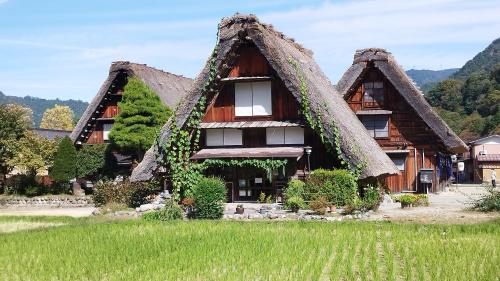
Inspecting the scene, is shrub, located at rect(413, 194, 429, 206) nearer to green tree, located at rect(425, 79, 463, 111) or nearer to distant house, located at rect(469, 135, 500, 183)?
distant house, located at rect(469, 135, 500, 183)

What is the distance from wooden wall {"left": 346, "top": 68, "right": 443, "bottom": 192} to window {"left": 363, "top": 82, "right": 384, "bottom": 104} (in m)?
0.46

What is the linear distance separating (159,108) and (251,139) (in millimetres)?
8972

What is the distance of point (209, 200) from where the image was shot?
18.3 meters

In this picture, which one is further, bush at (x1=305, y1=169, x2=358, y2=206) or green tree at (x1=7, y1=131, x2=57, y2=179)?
green tree at (x1=7, y1=131, x2=57, y2=179)

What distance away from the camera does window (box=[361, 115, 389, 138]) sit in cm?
2859

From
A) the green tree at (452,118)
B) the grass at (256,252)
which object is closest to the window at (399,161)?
the grass at (256,252)

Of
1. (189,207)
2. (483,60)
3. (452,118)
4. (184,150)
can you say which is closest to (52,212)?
(184,150)

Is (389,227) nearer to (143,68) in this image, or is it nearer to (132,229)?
(132,229)

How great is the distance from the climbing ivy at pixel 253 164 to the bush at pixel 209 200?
316 cm

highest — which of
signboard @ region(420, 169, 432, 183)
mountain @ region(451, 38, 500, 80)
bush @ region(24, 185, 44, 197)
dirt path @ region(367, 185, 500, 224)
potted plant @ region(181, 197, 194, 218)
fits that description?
mountain @ region(451, 38, 500, 80)

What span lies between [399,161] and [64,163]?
17506 mm

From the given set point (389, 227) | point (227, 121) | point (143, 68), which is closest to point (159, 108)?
point (143, 68)

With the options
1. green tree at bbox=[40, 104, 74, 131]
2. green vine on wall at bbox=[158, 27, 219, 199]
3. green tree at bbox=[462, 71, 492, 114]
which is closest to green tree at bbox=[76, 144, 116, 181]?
Answer: green vine on wall at bbox=[158, 27, 219, 199]

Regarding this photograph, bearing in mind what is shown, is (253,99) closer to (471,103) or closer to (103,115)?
(103,115)
